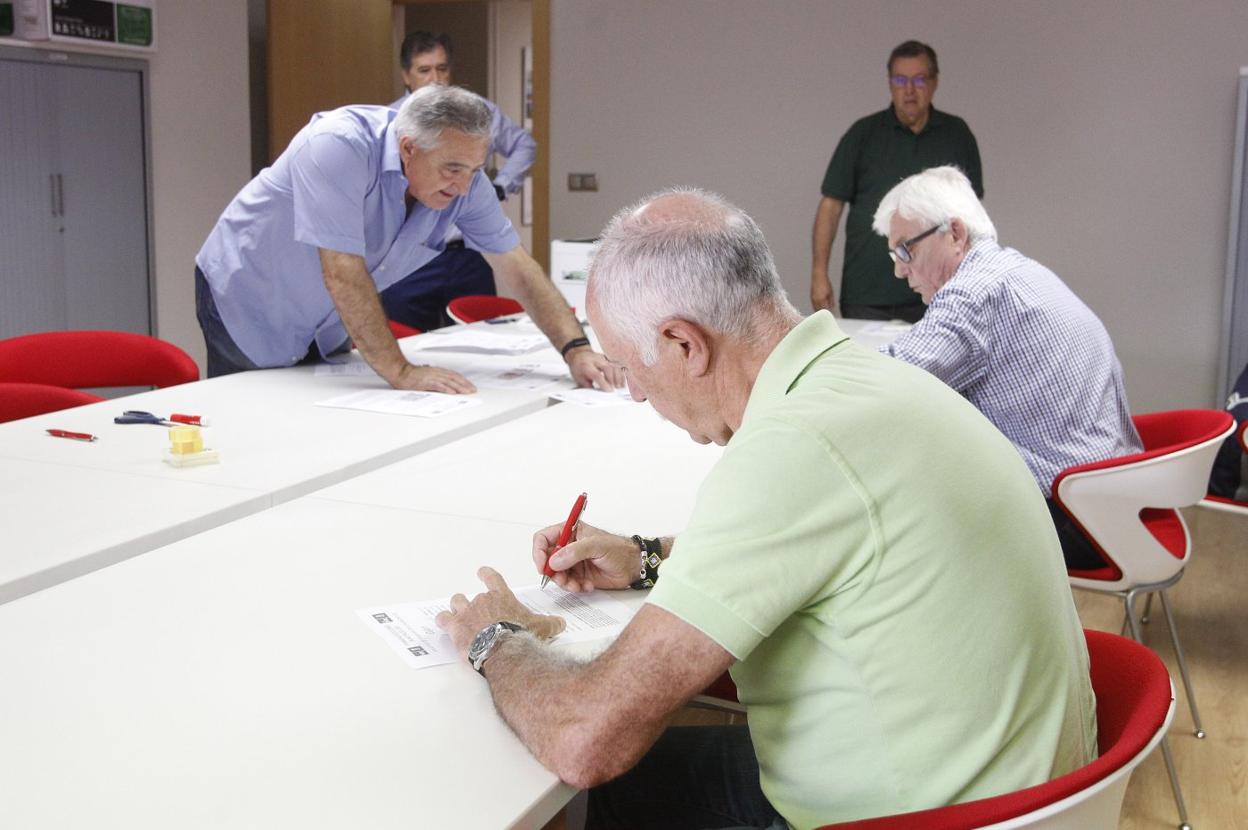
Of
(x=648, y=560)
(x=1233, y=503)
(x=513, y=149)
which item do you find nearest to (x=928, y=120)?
(x=513, y=149)

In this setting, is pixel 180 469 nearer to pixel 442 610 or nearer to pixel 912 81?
pixel 442 610

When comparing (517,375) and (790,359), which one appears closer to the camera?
(790,359)

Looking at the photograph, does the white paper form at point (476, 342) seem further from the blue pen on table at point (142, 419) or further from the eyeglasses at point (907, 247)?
the eyeglasses at point (907, 247)

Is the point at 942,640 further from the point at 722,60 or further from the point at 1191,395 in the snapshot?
the point at 722,60

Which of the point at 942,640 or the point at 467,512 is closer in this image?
the point at 942,640

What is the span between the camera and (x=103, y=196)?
19.8 feet

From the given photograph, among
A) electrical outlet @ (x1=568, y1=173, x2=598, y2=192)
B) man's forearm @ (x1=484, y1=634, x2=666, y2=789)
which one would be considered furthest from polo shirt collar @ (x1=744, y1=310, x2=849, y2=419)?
electrical outlet @ (x1=568, y1=173, x2=598, y2=192)

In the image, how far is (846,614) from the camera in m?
1.19

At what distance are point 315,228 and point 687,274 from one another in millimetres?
1942

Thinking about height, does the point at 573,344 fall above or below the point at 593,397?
above

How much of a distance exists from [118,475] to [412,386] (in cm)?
96

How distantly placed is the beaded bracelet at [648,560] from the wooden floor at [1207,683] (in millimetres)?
1465

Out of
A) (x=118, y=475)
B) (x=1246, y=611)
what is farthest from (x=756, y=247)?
(x=1246, y=611)

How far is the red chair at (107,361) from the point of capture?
3.40 metres
